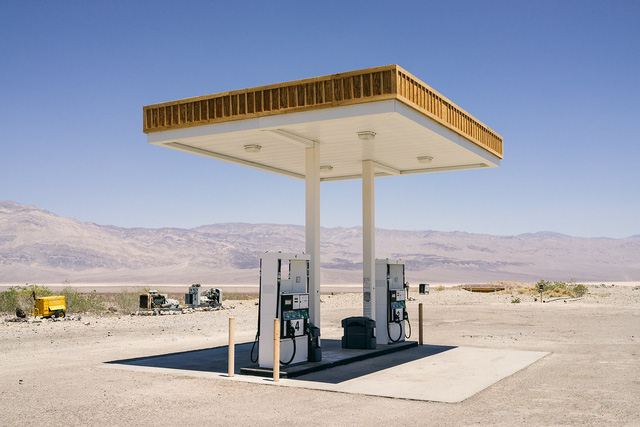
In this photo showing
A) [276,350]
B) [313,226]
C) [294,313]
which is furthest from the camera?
[313,226]

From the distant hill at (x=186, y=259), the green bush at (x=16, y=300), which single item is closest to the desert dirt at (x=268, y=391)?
the green bush at (x=16, y=300)

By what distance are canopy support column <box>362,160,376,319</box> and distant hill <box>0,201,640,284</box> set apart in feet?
354

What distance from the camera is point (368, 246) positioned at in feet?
55.5

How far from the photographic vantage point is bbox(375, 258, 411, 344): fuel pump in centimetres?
1700

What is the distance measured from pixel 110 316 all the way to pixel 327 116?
20.4m

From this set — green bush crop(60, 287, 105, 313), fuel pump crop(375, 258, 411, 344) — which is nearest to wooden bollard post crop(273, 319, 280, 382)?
fuel pump crop(375, 258, 411, 344)

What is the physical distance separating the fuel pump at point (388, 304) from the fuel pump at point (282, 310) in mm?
4100

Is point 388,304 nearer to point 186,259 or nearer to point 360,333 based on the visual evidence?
point 360,333

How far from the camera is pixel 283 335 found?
12.8 meters

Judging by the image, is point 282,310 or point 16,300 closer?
point 282,310

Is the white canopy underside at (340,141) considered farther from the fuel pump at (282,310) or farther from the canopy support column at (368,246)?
the fuel pump at (282,310)

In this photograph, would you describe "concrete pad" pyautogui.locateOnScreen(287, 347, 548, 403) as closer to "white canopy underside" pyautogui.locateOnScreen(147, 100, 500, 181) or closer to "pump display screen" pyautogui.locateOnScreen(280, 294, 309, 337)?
"pump display screen" pyautogui.locateOnScreen(280, 294, 309, 337)

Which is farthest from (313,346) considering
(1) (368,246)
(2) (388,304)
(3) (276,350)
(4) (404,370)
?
(1) (368,246)

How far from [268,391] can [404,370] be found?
3492 mm
